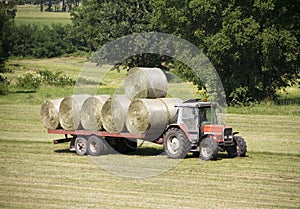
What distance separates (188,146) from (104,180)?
3.44m

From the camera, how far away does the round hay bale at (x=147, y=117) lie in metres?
18.7

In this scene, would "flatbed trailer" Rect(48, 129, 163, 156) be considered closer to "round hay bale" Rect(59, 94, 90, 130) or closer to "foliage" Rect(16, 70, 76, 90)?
"round hay bale" Rect(59, 94, 90, 130)

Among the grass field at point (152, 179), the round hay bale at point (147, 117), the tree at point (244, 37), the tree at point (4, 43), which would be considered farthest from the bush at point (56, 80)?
the round hay bale at point (147, 117)

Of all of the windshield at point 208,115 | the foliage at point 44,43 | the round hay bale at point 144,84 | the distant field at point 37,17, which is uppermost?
the distant field at point 37,17

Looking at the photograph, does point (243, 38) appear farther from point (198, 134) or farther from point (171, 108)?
point (198, 134)

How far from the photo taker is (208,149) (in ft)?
61.4

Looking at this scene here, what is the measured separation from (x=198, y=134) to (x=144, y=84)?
2.18 m

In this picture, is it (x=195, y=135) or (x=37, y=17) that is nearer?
(x=195, y=135)

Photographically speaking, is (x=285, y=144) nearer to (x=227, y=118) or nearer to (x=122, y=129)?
(x=122, y=129)

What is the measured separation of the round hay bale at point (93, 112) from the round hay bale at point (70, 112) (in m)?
0.25

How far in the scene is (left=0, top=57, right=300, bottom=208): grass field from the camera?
1384 cm

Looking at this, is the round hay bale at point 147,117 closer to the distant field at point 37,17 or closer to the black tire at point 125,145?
the black tire at point 125,145

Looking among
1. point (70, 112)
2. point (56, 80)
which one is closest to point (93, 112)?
point (70, 112)

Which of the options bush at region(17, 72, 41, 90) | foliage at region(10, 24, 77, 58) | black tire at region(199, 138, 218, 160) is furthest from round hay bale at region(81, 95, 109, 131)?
foliage at region(10, 24, 77, 58)
